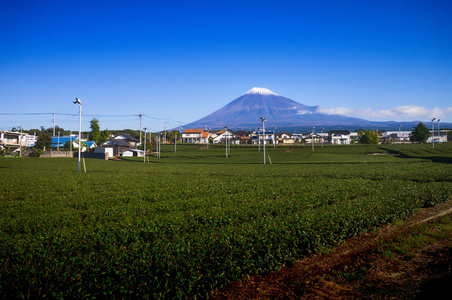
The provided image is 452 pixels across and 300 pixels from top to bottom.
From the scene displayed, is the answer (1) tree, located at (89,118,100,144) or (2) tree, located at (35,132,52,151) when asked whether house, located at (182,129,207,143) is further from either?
(2) tree, located at (35,132,52,151)

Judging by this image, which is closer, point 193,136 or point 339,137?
point 193,136

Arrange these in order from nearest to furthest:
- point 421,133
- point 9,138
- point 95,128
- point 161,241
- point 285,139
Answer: point 161,241 < point 9,138 < point 421,133 < point 95,128 < point 285,139

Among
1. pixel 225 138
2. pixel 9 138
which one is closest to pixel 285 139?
pixel 225 138

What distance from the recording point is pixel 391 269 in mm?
9508

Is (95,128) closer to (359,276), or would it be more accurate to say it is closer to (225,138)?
(225,138)

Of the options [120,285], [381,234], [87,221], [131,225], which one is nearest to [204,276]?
[120,285]

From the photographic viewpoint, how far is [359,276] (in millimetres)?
8945

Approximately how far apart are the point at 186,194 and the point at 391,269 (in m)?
13.2

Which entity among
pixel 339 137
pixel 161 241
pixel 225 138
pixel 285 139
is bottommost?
pixel 161 241

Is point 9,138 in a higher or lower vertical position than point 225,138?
lower

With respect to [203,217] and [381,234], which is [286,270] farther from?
[381,234]

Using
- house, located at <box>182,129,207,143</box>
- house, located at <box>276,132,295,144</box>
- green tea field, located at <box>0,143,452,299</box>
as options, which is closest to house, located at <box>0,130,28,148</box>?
house, located at <box>182,129,207,143</box>

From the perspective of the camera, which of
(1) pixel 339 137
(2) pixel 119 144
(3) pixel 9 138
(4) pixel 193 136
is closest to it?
(3) pixel 9 138

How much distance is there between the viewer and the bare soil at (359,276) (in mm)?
7867
